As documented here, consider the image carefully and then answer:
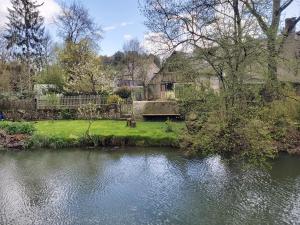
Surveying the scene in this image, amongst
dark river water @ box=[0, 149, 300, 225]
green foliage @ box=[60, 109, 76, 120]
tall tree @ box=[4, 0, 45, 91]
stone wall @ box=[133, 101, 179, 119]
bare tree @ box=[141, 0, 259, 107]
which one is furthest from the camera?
tall tree @ box=[4, 0, 45, 91]

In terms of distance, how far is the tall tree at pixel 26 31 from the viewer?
3638 cm

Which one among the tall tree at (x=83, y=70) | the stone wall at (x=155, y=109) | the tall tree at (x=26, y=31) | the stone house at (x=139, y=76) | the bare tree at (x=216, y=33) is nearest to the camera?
the bare tree at (x=216, y=33)

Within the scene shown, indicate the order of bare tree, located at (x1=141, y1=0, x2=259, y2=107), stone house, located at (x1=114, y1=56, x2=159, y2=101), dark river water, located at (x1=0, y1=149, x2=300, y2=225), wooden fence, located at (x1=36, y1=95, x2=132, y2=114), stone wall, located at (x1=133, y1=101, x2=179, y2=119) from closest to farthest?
dark river water, located at (x1=0, y1=149, x2=300, y2=225) < bare tree, located at (x1=141, y1=0, x2=259, y2=107) < stone wall, located at (x1=133, y1=101, x2=179, y2=119) < wooden fence, located at (x1=36, y1=95, x2=132, y2=114) < stone house, located at (x1=114, y1=56, x2=159, y2=101)

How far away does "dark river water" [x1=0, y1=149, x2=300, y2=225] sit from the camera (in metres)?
8.98

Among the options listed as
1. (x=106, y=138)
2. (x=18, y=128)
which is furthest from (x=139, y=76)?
(x=106, y=138)

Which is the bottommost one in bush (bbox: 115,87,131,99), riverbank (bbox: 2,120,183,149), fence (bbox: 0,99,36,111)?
riverbank (bbox: 2,120,183,149)

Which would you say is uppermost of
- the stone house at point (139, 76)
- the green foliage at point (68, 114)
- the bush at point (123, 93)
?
the stone house at point (139, 76)

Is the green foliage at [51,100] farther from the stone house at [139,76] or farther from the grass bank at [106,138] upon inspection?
the stone house at [139,76]

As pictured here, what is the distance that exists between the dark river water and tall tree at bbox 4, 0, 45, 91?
2389 centimetres

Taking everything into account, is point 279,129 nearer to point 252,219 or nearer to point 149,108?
point 252,219

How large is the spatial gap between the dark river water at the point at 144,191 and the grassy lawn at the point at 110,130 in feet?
7.34

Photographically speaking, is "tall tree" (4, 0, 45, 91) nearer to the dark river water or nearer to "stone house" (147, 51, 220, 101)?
"stone house" (147, 51, 220, 101)

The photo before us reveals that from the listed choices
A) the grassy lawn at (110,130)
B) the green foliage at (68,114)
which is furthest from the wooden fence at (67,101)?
the grassy lawn at (110,130)

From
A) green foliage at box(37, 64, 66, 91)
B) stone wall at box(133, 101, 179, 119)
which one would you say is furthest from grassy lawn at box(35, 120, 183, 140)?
green foliage at box(37, 64, 66, 91)
